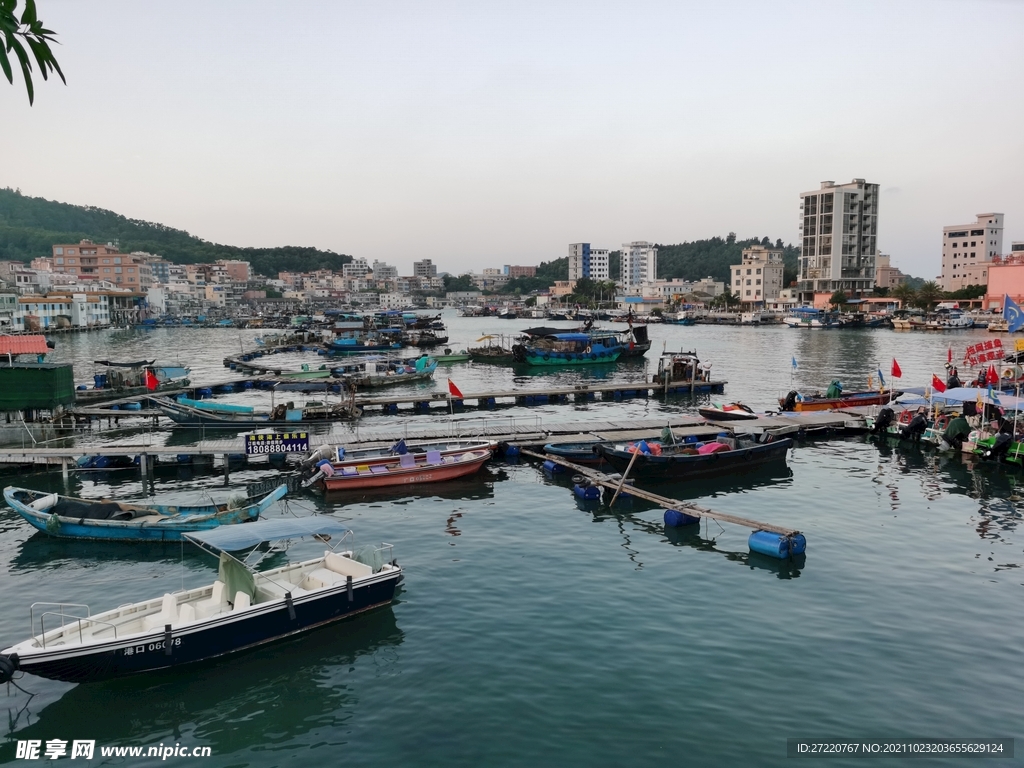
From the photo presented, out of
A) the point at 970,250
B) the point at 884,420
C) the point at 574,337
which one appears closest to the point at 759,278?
the point at 970,250

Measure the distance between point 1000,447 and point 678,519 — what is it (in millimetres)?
16877

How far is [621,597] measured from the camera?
17.2 metres

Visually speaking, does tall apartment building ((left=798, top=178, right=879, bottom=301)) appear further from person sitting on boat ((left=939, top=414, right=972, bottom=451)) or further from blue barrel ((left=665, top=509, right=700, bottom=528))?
blue barrel ((left=665, top=509, right=700, bottom=528))

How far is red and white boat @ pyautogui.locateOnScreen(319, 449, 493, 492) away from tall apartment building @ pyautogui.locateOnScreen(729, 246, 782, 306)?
150334 millimetres

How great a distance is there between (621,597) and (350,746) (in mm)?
7742

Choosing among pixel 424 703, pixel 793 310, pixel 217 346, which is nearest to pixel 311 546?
pixel 424 703

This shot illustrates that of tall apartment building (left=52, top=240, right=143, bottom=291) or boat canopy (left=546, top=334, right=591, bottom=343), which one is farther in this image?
tall apartment building (left=52, top=240, right=143, bottom=291)

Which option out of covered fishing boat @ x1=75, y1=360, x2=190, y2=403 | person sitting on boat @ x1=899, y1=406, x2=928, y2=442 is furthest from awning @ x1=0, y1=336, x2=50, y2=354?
person sitting on boat @ x1=899, y1=406, x2=928, y2=442

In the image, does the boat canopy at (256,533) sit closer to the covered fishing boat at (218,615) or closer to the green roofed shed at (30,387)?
the covered fishing boat at (218,615)

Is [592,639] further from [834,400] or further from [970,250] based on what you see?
[970,250]

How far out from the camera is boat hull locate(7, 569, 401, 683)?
41.8ft

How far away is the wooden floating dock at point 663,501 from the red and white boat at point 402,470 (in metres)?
3.34

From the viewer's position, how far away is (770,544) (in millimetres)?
19656

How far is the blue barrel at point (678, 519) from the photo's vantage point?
22531 millimetres
